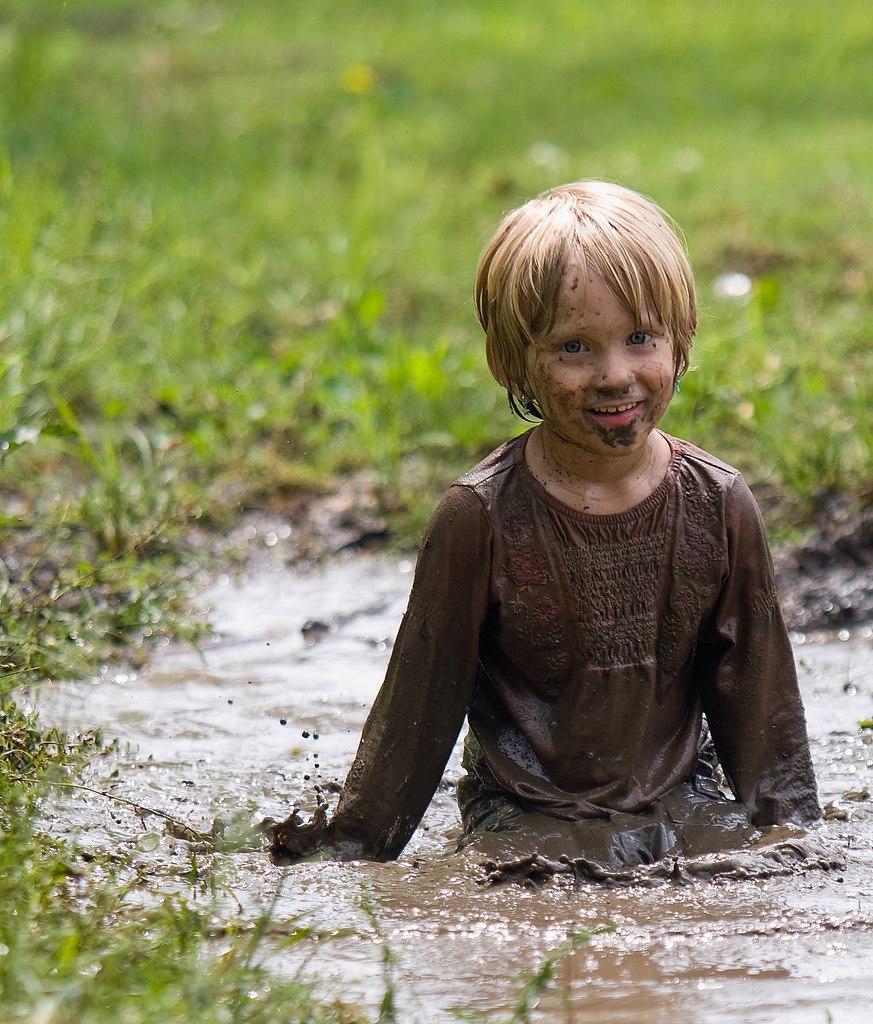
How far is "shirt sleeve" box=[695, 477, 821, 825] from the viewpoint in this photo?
9.45 ft

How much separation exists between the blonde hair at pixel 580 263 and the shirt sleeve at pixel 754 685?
1.18 ft

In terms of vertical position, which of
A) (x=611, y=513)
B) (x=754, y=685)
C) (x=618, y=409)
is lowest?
(x=754, y=685)

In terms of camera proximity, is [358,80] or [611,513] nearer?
[611,513]

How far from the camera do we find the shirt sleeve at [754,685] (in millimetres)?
2879

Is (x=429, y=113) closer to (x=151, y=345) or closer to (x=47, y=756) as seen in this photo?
(x=151, y=345)

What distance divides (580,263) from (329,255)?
438 centimetres

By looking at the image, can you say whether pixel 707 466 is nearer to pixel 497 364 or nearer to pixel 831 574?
pixel 497 364

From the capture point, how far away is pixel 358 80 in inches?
366

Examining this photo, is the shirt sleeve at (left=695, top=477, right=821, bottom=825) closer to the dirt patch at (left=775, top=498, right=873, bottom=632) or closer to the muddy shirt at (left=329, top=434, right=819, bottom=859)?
the muddy shirt at (left=329, top=434, right=819, bottom=859)

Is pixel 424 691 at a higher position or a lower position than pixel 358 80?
lower

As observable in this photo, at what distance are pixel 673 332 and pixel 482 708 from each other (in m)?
0.80

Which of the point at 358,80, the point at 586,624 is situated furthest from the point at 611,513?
the point at 358,80

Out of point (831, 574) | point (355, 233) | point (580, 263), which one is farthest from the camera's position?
point (355, 233)

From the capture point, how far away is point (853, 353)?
5762mm
